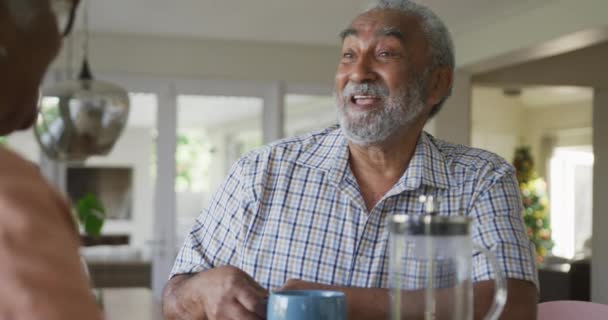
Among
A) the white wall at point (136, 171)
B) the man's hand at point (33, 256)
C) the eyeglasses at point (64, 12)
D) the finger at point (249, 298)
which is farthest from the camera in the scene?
the white wall at point (136, 171)

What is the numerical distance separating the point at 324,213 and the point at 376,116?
0.68 feet

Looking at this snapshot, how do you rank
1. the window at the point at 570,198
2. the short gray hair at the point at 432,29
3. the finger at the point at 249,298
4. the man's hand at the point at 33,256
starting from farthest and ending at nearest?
the window at the point at 570,198
the short gray hair at the point at 432,29
the finger at the point at 249,298
the man's hand at the point at 33,256

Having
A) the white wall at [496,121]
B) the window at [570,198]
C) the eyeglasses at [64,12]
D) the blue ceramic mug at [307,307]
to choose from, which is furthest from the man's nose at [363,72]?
the white wall at [496,121]

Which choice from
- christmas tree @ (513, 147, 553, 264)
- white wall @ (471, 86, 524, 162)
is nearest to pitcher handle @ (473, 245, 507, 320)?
christmas tree @ (513, 147, 553, 264)

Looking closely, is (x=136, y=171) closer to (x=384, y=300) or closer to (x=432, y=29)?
(x=432, y=29)

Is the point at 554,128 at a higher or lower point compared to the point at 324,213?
higher

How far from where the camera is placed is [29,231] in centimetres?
40

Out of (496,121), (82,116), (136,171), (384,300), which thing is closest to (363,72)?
(384,300)

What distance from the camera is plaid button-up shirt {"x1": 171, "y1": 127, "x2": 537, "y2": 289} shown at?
4.59 ft

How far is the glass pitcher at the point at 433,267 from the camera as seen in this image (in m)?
0.78

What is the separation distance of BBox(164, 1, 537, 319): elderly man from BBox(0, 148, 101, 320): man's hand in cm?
86

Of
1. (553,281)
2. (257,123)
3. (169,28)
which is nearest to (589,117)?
(553,281)

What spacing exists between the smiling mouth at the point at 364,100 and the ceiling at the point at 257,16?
3471 mm

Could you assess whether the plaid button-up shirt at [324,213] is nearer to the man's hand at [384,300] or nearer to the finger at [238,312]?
the man's hand at [384,300]
